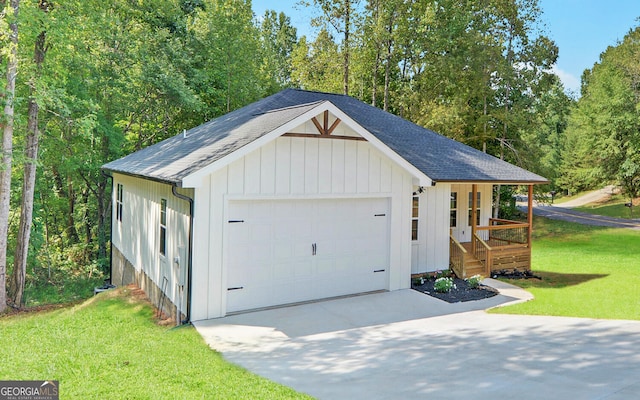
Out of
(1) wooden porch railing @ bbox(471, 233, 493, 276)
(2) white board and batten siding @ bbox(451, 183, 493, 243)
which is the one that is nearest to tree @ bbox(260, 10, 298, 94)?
(2) white board and batten siding @ bbox(451, 183, 493, 243)

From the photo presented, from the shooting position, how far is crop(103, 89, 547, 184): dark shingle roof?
8970 mm

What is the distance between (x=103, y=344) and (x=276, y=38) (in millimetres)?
45723

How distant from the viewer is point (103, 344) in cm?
712

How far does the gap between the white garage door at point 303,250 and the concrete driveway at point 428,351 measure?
420 mm

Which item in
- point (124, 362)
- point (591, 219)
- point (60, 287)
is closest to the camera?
point (124, 362)

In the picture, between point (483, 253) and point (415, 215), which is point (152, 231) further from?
point (483, 253)

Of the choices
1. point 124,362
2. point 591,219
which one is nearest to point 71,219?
point 124,362

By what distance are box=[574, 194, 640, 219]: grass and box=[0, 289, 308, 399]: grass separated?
35.1 meters

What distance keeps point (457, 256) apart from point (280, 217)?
6002 mm

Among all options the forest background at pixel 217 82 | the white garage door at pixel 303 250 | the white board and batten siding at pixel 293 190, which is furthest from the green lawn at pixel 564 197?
the white garage door at pixel 303 250

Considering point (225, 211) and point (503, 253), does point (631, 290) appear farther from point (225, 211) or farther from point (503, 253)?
point (225, 211)

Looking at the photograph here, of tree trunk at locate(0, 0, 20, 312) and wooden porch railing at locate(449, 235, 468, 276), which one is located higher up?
tree trunk at locate(0, 0, 20, 312)

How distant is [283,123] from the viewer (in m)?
8.52

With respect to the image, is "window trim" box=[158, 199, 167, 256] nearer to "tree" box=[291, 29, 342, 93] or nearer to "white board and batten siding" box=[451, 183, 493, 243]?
"white board and batten siding" box=[451, 183, 493, 243]
